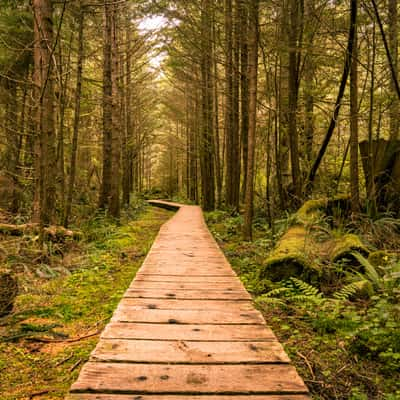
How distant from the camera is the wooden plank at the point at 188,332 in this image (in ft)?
9.24

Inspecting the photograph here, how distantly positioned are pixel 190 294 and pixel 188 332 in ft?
3.69

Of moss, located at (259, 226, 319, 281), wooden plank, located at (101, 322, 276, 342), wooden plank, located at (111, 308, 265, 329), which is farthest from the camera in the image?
moss, located at (259, 226, 319, 281)

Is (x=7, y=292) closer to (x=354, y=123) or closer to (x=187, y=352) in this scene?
(x=187, y=352)

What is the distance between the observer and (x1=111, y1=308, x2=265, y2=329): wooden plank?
3.19 m

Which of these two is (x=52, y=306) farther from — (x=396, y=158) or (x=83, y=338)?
(x=396, y=158)

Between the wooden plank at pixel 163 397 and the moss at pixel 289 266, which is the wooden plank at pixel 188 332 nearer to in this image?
the wooden plank at pixel 163 397

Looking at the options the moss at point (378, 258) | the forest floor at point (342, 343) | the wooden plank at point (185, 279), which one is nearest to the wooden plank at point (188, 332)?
the forest floor at point (342, 343)

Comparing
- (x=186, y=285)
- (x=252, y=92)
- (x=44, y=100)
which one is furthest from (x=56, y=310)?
(x=252, y=92)

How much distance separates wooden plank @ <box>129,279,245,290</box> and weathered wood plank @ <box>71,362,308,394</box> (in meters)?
1.95

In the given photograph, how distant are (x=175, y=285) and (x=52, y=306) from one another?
1632mm

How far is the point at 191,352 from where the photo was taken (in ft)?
8.39

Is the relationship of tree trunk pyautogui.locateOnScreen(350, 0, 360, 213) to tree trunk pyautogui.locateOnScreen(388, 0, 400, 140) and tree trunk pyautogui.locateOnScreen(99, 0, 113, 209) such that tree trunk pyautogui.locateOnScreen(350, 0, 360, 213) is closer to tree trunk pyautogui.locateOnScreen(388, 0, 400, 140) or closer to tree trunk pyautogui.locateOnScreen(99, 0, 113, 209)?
tree trunk pyautogui.locateOnScreen(388, 0, 400, 140)

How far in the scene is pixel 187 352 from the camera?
2.56 m

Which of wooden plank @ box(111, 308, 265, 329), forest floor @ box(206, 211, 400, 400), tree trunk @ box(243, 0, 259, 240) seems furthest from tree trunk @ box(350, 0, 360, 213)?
wooden plank @ box(111, 308, 265, 329)
